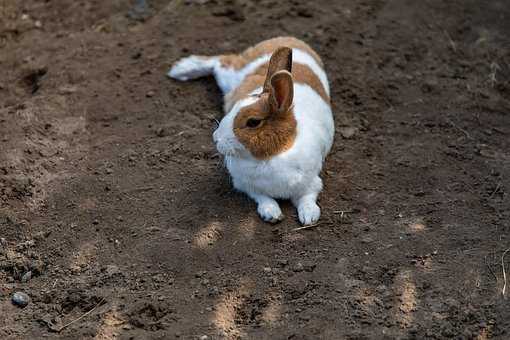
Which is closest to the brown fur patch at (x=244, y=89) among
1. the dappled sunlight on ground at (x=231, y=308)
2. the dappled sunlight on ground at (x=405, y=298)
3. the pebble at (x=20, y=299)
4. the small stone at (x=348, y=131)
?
the small stone at (x=348, y=131)

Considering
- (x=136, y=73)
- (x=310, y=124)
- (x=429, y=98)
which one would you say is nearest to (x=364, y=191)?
(x=310, y=124)

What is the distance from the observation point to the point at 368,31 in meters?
6.82

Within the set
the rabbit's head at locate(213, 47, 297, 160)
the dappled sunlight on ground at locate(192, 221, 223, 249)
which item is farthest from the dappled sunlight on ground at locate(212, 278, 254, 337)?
the rabbit's head at locate(213, 47, 297, 160)

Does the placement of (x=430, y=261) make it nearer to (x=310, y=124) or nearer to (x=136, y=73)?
(x=310, y=124)

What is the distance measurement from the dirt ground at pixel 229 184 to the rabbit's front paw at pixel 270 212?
0.06m

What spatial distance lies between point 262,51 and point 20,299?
2635mm

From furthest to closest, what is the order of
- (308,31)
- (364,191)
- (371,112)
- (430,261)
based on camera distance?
(308,31) < (371,112) < (364,191) < (430,261)

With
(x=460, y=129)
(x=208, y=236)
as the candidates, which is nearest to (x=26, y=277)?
(x=208, y=236)

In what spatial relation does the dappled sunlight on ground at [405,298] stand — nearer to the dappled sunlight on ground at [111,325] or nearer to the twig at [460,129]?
the dappled sunlight on ground at [111,325]

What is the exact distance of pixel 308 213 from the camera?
16.0 feet

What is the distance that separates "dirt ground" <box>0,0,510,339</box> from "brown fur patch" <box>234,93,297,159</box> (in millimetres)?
456

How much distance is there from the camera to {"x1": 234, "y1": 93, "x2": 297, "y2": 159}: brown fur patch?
4.71m

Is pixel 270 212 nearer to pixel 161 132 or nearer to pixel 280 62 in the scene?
pixel 280 62

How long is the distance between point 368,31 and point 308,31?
529mm
